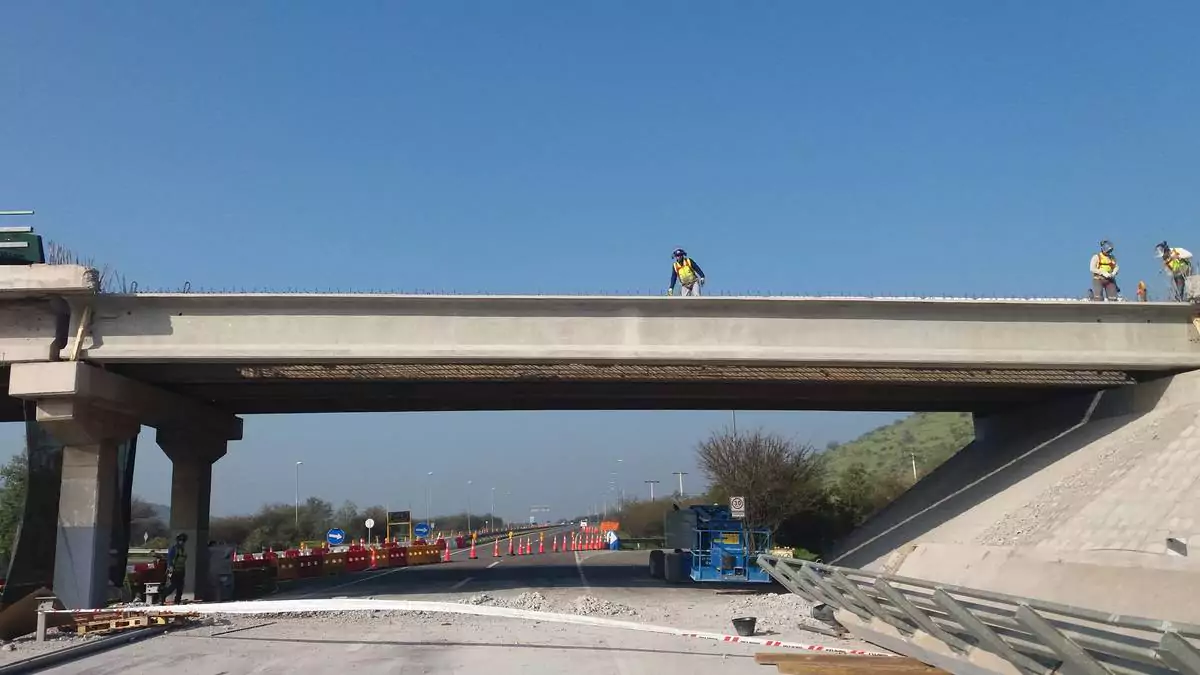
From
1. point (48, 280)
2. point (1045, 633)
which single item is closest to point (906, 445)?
point (48, 280)

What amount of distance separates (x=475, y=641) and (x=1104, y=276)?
18.7 metres

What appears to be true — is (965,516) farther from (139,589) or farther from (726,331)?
(139,589)

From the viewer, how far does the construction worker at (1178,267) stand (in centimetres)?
2294

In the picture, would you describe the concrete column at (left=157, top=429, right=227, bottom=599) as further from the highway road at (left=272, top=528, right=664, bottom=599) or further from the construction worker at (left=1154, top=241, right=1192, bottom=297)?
the construction worker at (left=1154, top=241, right=1192, bottom=297)

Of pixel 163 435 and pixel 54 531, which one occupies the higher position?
pixel 163 435

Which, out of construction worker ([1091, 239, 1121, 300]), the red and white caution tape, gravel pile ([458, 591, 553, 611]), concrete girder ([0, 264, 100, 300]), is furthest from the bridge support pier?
construction worker ([1091, 239, 1121, 300])

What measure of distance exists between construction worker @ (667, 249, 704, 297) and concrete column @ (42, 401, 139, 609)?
14311 mm

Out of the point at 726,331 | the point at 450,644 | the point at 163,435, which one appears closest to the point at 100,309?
the point at 163,435

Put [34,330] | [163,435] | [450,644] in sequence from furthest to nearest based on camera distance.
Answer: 1. [163,435]
2. [34,330]
3. [450,644]

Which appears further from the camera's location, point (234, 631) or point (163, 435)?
point (163, 435)

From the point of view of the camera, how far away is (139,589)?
26.3 metres

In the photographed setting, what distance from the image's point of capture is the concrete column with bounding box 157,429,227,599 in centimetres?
2780

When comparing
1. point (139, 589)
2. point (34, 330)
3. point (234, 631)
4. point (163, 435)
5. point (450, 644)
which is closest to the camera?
point (450, 644)

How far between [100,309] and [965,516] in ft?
72.7
